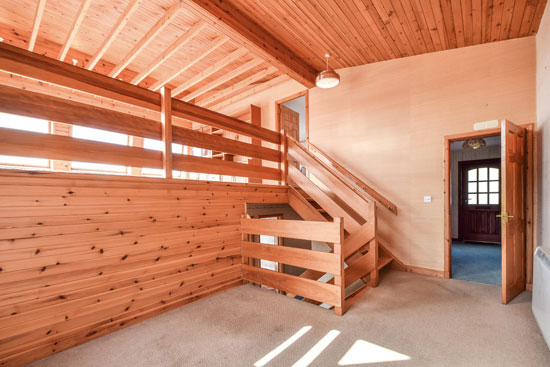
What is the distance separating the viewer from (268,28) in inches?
153

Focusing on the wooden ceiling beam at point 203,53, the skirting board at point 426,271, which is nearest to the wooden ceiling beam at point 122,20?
the wooden ceiling beam at point 203,53

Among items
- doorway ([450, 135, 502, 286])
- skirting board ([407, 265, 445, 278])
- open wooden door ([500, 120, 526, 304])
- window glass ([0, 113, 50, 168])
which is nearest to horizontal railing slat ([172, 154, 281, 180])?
skirting board ([407, 265, 445, 278])

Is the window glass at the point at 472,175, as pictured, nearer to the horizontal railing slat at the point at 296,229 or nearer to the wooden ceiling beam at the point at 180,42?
the horizontal railing slat at the point at 296,229

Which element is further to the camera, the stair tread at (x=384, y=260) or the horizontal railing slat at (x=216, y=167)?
the stair tread at (x=384, y=260)

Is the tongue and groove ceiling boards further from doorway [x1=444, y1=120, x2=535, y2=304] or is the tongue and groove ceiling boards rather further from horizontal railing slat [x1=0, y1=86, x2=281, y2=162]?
horizontal railing slat [x1=0, y1=86, x2=281, y2=162]

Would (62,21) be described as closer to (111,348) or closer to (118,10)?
(118,10)

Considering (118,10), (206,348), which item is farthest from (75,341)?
(118,10)

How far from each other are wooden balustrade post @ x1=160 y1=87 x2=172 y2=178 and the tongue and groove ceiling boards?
126 cm

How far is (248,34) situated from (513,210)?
4.05 meters

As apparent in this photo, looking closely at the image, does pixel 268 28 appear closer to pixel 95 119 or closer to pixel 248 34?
pixel 248 34

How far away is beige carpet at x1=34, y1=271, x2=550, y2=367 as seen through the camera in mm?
1904

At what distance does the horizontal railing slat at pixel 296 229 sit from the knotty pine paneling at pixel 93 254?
1.68 ft

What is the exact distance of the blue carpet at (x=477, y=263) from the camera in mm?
3814

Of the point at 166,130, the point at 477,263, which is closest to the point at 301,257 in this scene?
the point at 166,130
